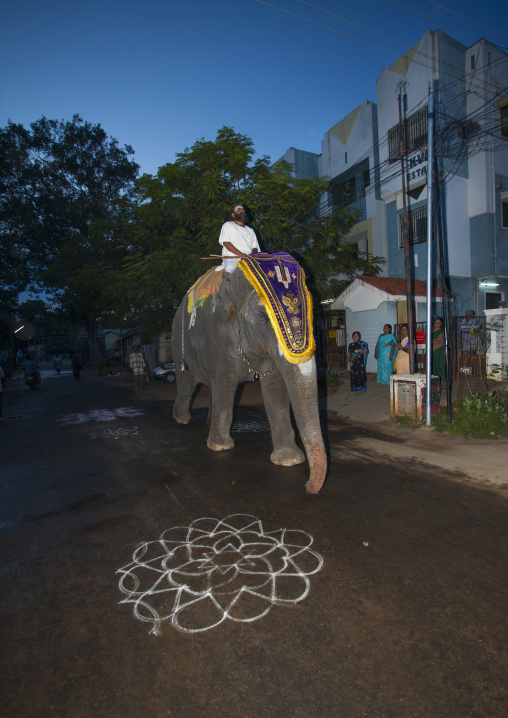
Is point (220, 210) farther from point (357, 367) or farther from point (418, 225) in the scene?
point (418, 225)

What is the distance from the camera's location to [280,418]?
477 centimetres

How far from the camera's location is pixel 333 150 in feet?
66.0

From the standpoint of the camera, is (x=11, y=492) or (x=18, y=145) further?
(x=18, y=145)

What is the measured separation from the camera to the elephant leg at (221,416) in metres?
5.15

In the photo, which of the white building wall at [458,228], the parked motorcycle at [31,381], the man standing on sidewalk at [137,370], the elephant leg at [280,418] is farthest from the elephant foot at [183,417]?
the parked motorcycle at [31,381]

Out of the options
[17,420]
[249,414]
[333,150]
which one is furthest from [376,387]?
[333,150]

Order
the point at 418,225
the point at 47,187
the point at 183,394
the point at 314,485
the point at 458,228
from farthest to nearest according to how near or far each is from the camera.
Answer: the point at 47,187, the point at 418,225, the point at 458,228, the point at 183,394, the point at 314,485

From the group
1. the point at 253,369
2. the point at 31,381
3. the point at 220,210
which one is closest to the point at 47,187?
the point at 31,381

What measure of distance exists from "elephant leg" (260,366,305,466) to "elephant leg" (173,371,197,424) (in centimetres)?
291

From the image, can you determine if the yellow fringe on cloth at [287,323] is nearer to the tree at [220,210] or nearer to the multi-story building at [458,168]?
the tree at [220,210]

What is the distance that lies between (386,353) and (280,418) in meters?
6.96

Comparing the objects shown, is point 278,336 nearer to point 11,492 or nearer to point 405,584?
point 405,584

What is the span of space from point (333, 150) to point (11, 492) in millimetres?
21086

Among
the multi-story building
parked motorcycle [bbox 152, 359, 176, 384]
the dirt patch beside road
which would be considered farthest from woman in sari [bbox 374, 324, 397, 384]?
parked motorcycle [bbox 152, 359, 176, 384]
